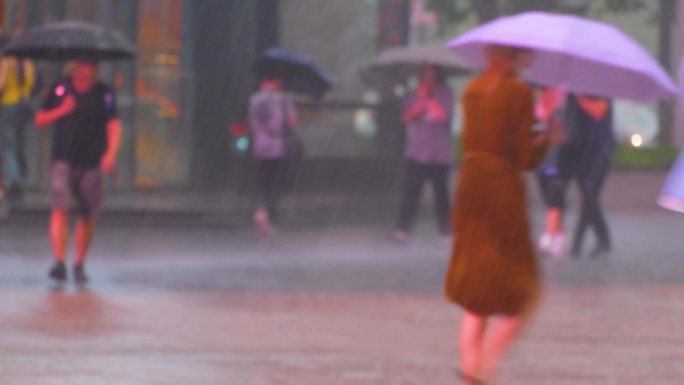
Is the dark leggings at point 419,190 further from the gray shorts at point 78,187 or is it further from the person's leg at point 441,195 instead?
the gray shorts at point 78,187

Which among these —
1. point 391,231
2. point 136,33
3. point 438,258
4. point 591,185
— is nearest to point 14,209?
point 136,33

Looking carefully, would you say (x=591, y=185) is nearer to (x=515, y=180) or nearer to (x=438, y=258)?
(x=438, y=258)

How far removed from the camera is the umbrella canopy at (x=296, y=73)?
1531 cm

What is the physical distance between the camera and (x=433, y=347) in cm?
840

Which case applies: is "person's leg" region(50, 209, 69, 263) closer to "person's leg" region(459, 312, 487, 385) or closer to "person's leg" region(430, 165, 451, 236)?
"person's leg" region(430, 165, 451, 236)

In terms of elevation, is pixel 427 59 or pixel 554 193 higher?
pixel 427 59

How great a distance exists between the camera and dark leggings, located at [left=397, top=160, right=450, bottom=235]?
14875 mm

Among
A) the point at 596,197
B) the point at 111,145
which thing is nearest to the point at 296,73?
the point at 596,197

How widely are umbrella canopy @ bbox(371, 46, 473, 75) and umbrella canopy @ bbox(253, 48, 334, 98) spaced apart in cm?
70

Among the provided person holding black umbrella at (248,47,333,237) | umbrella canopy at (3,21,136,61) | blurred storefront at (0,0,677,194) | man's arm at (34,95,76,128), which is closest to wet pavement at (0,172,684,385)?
person holding black umbrella at (248,47,333,237)

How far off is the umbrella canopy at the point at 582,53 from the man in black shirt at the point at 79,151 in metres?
4.53

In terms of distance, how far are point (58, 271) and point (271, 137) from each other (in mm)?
4453

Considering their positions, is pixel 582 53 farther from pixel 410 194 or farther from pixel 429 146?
pixel 410 194

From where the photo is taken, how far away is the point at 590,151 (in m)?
13.7
